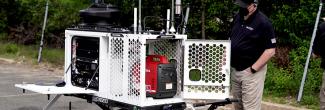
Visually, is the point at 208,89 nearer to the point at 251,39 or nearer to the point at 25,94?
the point at 251,39

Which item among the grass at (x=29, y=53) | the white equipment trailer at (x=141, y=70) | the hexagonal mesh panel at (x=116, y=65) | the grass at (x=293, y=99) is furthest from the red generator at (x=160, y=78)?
the grass at (x=29, y=53)

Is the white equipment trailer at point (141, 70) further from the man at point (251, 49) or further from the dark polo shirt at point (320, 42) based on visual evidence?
the dark polo shirt at point (320, 42)

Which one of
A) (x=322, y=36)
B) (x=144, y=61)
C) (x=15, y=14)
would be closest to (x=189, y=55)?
(x=144, y=61)

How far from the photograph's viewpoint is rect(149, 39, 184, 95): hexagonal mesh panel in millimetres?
6207

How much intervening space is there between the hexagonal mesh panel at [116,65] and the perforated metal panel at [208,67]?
0.69 meters

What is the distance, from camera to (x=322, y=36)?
6.02 m

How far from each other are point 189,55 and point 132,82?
664mm

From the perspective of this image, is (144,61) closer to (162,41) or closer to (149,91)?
(149,91)

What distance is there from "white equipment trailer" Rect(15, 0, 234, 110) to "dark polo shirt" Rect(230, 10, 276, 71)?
0.19m

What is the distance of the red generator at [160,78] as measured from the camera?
6.02 m

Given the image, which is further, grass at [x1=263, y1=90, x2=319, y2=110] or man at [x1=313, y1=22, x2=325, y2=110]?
grass at [x1=263, y1=90, x2=319, y2=110]

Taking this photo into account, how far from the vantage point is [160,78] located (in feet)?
19.8

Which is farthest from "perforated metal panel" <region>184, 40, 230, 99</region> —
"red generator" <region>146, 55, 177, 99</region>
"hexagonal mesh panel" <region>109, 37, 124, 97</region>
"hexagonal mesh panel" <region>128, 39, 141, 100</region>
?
"hexagonal mesh panel" <region>109, 37, 124, 97</region>

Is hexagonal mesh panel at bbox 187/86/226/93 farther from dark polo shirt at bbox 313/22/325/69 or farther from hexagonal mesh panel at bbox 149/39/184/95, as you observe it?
dark polo shirt at bbox 313/22/325/69
